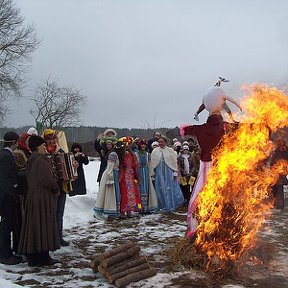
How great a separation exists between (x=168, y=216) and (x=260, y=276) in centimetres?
471

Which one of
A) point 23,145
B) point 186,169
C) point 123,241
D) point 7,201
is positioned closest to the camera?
point 7,201

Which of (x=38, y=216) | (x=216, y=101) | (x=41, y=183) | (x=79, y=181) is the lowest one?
(x=38, y=216)

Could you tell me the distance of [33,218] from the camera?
5.93 metres

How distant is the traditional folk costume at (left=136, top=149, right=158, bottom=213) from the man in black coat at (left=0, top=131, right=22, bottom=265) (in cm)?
468

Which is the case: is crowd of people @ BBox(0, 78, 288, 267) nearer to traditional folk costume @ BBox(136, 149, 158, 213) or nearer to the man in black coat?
the man in black coat

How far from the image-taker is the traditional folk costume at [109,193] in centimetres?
966

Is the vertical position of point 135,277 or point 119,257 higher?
point 119,257

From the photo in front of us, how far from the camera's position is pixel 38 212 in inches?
234

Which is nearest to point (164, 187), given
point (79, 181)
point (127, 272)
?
point (79, 181)

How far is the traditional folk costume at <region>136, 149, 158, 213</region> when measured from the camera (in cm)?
1050

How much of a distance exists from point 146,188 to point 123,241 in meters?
3.14

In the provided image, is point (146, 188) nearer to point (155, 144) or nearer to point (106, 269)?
point (155, 144)

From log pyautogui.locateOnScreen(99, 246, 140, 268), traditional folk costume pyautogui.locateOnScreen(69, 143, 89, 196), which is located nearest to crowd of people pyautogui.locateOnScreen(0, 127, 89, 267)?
log pyautogui.locateOnScreen(99, 246, 140, 268)

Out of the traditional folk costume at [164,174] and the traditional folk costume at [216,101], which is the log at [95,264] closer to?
the traditional folk costume at [216,101]
